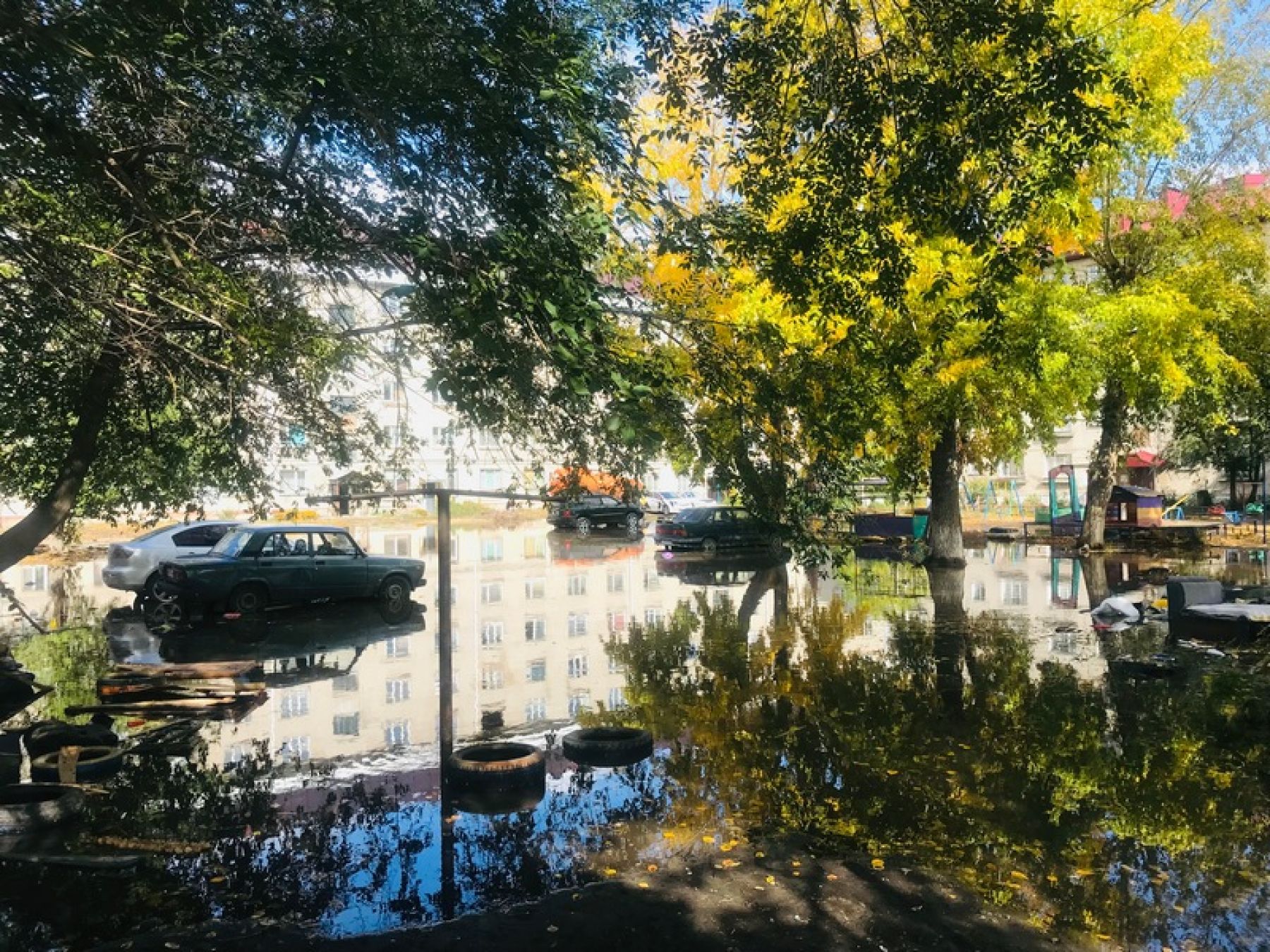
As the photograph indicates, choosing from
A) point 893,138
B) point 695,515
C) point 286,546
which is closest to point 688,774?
point 893,138

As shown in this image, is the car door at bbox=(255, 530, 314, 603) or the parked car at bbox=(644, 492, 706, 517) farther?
the parked car at bbox=(644, 492, 706, 517)

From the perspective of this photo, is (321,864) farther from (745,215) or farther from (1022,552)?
(1022,552)

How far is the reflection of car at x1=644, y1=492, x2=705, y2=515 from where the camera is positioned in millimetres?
45162

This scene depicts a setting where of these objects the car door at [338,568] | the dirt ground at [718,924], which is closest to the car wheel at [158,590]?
the car door at [338,568]

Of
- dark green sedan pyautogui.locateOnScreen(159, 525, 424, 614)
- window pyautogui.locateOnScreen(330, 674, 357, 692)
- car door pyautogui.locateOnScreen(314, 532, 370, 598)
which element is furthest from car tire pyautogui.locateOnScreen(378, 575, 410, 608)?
window pyautogui.locateOnScreen(330, 674, 357, 692)

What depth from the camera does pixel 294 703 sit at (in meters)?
9.26

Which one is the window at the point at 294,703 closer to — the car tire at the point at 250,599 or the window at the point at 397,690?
the window at the point at 397,690

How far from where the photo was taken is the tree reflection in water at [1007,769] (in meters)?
4.74

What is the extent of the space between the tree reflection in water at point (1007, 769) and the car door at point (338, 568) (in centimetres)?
691

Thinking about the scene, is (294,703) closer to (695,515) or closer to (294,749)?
(294,749)

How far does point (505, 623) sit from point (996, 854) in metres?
10.8

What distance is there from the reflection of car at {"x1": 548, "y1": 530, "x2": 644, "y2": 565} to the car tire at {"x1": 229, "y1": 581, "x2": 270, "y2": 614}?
10.6 meters

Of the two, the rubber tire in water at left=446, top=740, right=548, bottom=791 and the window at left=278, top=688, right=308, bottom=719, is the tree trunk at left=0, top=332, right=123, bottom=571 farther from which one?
the rubber tire in water at left=446, top=740, right=548, bottom=791

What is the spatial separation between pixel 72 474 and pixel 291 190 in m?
3.67
